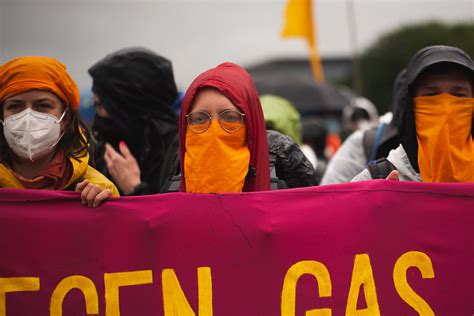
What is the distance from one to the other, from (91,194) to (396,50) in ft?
198

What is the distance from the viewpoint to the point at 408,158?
3211 millimetres

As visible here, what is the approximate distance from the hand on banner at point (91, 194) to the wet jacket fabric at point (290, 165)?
32.9 inches

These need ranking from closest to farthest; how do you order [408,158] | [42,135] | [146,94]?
1. [42,135]
2. [408,158]
3. [146,94]

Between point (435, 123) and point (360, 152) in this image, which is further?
point (360, 152)

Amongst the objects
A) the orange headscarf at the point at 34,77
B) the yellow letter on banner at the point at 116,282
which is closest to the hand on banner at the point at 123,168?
the orange headscarf at the point at 34,77

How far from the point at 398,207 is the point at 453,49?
2.77 ft

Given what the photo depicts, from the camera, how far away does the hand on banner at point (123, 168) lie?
3906 millimetres

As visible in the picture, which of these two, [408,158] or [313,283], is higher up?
[408,158]

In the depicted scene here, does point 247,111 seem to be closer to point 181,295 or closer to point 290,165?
point 290,165

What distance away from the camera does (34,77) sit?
3010 millimetres

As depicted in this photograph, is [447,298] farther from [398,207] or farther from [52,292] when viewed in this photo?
[52,292]

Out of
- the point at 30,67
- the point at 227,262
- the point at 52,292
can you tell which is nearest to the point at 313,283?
the point at 227,262

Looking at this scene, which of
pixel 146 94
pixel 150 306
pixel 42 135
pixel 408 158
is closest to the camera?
pixel 150 306

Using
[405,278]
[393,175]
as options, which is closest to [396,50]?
[393,175]
